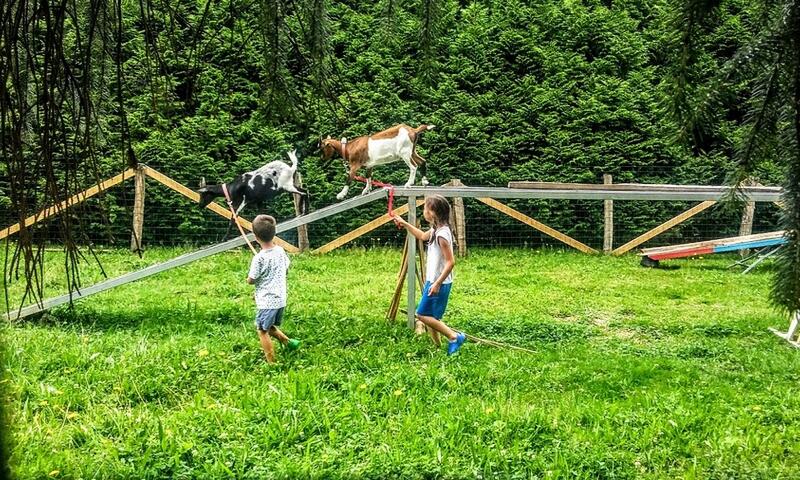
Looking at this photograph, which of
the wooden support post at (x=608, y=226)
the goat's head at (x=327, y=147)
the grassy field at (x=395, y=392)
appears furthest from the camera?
the wooden support post at (x=608, y=226)

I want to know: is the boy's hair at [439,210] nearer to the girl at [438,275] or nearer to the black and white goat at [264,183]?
the girl at [438,275]

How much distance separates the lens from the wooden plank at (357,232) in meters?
7.80

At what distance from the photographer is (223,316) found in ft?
17.0

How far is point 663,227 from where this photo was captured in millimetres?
8641

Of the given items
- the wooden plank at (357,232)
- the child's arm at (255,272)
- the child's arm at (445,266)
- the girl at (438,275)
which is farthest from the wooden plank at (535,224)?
the child's arm at (255,272)

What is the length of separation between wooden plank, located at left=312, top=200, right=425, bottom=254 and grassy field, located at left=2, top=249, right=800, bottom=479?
171 centimetres

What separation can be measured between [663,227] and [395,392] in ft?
21.6

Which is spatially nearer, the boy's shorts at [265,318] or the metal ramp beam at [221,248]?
the boy's shorts at [265,318]

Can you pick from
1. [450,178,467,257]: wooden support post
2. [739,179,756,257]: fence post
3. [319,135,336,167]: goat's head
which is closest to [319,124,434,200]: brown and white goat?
[319,135,336,167]: goat's head

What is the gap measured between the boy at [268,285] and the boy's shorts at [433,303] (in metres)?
0.88

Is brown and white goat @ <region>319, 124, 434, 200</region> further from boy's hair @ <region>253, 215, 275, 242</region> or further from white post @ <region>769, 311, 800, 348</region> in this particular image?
white post @ <region>769, 311, 800, 348</region>

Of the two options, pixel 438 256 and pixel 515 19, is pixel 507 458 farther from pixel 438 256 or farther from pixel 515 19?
pixel 515 19

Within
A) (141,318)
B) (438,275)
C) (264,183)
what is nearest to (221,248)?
(264,183)

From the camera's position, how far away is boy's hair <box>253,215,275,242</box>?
4145 millimetres
